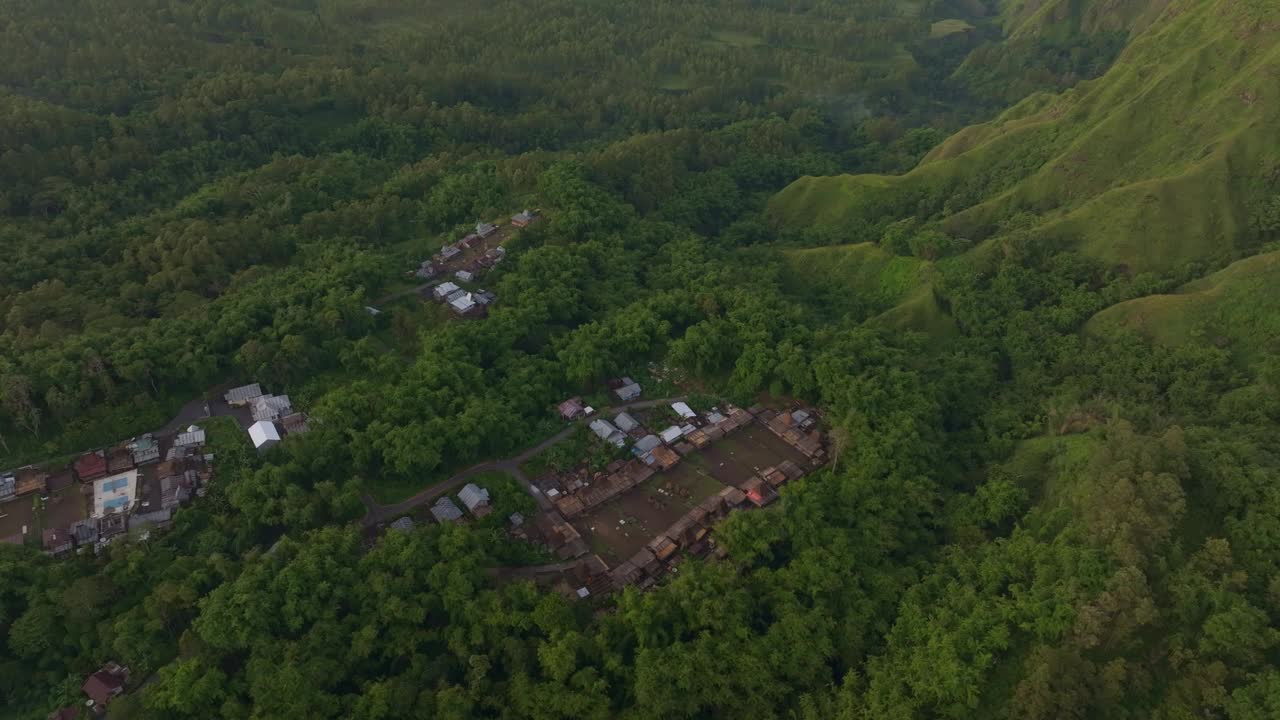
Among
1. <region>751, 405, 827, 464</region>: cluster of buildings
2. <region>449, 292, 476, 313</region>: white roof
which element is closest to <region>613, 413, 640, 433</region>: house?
<region>751, 405, 827, 464</region>: cluster of buildings

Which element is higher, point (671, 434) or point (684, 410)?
point (671, 434)

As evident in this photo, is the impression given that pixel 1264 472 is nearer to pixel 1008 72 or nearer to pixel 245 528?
pixel 245 528

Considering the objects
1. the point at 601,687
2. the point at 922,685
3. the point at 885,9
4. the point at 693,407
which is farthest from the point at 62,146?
the point at 885,9

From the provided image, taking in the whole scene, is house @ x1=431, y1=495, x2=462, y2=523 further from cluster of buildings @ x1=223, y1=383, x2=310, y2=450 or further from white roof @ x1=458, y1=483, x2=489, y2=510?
cluster of buildings @ x1=223, y1=383, x2=310, y2=450

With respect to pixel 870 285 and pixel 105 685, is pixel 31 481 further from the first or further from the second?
pixel 870 285

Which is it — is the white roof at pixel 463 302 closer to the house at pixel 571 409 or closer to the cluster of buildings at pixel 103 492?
the house at pixel 571 409

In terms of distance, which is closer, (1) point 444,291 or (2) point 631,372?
(2) point 631,372

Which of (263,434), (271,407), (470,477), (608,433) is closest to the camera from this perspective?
(263,434)

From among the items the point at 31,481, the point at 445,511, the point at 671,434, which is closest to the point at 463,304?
the point at 671,434

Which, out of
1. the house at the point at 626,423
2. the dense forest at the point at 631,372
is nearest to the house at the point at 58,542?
the dense forest at the point at 631,372
